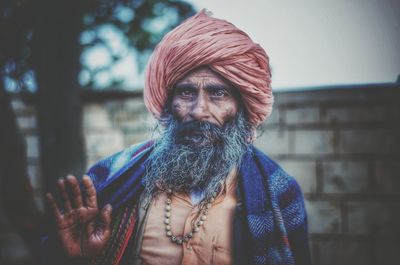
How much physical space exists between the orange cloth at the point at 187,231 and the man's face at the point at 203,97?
359 millimetres

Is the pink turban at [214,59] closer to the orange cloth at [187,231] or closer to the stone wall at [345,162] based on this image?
A: the orange cloth at [187,231]

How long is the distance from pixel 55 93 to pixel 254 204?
1635mm

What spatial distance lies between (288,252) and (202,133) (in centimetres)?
62

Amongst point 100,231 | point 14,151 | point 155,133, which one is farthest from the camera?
point 14,151

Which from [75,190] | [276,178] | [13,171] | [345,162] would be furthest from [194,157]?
[345,162]

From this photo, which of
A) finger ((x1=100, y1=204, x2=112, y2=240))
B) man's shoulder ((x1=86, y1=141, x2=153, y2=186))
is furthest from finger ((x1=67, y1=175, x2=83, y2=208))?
man's shoulder ((x1=86, y1=141, x2=153, y2=186))

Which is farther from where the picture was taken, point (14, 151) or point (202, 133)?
point (14, 151)

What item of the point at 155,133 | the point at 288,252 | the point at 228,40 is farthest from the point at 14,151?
the point at 288,252

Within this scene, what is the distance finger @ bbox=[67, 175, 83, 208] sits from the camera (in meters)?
1.25

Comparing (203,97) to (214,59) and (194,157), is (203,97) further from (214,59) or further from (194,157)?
(194,157)

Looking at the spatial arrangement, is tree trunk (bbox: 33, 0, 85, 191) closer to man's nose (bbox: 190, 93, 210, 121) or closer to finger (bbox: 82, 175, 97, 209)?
finger (bbox: 82, 175, 97, 209)

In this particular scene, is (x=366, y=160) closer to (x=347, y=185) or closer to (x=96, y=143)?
(x=347, y=185)

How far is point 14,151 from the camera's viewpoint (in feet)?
6.48

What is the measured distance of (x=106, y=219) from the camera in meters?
1.36
